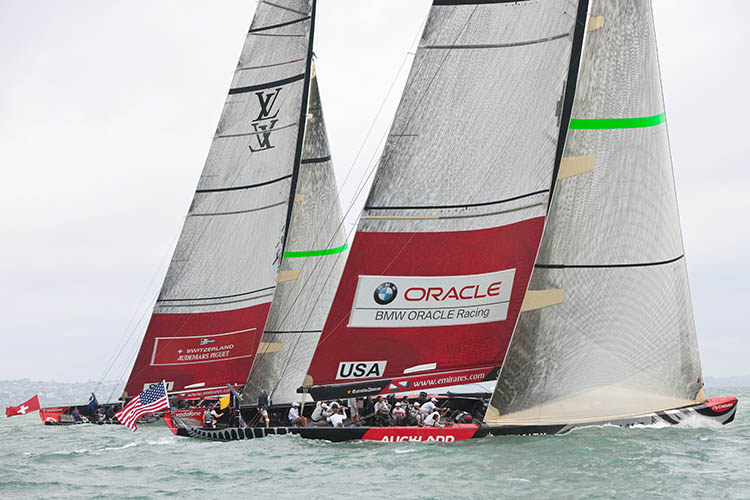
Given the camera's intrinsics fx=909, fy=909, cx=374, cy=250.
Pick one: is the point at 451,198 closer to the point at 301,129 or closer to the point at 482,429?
the point at 482,429

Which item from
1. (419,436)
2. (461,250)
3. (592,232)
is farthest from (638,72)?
(419,436)

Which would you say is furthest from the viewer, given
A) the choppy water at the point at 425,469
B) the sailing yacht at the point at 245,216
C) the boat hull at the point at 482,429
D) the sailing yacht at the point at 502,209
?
the sailing yacht at the point at 245,216

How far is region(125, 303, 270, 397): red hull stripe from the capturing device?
26844 millimetres

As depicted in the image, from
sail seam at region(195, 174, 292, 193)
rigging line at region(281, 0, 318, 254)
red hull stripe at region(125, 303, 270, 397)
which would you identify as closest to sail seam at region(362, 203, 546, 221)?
rigging line at region(281, 0, 318, 254)

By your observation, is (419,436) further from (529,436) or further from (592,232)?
(592,232)

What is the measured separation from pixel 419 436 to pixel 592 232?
16.2ft

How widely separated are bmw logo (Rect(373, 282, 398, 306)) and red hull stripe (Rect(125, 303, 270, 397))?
936 cm

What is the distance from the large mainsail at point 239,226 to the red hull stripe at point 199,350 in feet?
0.10

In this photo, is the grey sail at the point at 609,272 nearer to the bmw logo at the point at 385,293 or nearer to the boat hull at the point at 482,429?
the boat hull at the point at 482,429

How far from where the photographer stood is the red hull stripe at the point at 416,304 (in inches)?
699

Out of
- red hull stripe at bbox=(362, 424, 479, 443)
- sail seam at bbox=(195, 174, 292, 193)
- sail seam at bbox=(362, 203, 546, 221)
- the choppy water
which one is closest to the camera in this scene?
the choppy water

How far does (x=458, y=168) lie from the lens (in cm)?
1781

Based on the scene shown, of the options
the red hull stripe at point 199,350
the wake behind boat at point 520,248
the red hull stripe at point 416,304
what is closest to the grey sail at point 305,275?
the red hull stripe at point 199,350

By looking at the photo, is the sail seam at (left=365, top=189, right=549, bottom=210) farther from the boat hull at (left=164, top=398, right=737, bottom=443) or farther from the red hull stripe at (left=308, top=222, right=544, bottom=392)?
the boat hull at (left=164, top=398, right=737, bottom=443)
